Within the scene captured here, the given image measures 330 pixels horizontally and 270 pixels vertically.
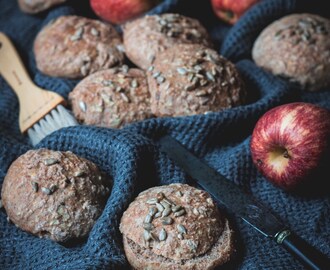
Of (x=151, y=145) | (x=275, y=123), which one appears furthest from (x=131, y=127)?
(x=275, y=123)

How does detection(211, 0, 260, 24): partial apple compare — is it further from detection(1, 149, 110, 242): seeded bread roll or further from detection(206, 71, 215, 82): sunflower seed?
detection(1, 149, 110, 242): seeded bread roll

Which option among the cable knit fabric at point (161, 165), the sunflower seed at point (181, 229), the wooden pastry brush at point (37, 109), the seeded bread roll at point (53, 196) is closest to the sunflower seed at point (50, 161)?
the seeded bread roll at point (53, 196)

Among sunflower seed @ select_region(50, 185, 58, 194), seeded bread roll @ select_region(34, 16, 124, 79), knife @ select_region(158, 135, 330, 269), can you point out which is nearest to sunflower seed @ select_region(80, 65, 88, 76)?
seeded bread roll @ select_region(34, 16, 124, 79)

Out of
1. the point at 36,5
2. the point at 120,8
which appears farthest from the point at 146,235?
the point at 36,5

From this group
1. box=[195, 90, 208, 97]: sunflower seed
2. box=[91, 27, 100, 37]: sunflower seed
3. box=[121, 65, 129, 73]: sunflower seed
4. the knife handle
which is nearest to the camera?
the knife handle

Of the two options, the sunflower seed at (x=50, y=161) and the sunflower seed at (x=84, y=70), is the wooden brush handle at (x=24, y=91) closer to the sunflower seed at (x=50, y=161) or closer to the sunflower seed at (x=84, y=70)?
the sunflower seed at (x=84, y=70)
